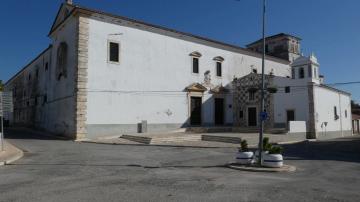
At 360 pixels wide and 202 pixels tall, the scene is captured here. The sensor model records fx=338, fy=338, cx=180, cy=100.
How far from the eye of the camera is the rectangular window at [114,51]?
78.9 ft

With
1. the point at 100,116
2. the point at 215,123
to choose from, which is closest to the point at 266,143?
the point at 100,116

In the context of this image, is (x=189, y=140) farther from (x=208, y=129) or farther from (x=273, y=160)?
(x=273, y=160)

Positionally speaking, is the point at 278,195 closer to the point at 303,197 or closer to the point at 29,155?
the point at 303,197

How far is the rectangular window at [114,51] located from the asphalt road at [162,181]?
11512 mm

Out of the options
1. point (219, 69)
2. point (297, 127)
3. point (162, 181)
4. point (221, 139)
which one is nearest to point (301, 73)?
point (297, 127)

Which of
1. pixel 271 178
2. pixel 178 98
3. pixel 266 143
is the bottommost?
pixel 271 178

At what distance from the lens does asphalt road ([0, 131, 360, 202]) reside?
23.8 feet

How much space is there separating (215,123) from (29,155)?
19.3 metres

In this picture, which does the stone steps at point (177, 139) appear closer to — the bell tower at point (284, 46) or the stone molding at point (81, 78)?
the stone molding at point (81, 78)

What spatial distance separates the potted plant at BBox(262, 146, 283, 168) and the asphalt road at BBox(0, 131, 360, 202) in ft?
2.46

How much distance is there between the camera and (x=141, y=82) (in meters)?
25.6

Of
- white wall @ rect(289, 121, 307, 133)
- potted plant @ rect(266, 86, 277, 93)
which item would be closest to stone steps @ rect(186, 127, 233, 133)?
potted plant @ rect(266, 86, 277, 93)

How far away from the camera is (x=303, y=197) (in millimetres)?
7332

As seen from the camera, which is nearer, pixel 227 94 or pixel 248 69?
pixel 227 94
